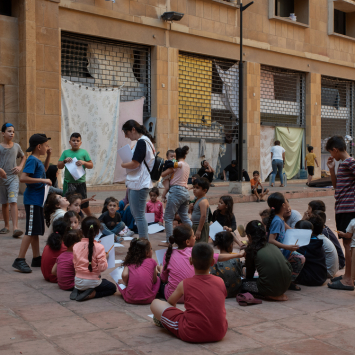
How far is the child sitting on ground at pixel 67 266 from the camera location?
506 centimetres

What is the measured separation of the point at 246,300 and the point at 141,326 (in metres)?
1.15

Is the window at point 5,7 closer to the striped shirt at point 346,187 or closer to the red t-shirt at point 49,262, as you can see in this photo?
the red t-shirt at point 49,262

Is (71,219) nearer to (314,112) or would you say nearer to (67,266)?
(67,266)

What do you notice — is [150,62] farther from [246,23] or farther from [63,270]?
[63,270]

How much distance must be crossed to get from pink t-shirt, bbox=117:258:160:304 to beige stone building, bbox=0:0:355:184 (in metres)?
8.79

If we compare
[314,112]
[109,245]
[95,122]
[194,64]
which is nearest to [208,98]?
[194,64]

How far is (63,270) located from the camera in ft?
16.6

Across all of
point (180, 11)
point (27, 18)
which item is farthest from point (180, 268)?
point (180, 11)

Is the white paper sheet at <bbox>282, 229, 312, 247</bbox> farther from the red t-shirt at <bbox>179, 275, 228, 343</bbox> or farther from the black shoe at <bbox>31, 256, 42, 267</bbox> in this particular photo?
the black shoe at <bbox>31, 256, 42, 267</bbox>

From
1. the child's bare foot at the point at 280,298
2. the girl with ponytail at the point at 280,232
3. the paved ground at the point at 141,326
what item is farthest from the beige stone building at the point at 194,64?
the child's bare foot at the point at 280,298

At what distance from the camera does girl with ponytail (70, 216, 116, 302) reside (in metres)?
4.76

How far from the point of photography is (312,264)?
5.46m

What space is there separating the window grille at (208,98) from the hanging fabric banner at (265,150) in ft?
4.83

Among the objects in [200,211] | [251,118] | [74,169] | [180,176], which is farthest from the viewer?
[251,118]
